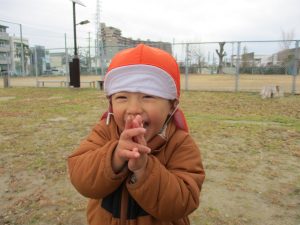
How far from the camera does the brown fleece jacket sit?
43.4 inches

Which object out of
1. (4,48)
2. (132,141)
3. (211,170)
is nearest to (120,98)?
(132,141)

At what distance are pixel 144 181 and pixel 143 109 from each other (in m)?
0.25

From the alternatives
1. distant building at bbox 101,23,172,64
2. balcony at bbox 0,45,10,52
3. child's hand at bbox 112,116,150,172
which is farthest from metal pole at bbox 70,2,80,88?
balcony at bbox 0,45,10,52

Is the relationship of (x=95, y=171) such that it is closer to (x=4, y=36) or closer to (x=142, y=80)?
(x=142, y=80)

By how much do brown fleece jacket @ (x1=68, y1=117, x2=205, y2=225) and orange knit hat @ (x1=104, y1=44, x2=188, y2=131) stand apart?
176 mm

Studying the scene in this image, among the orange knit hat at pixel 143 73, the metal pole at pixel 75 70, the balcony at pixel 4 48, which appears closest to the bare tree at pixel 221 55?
the metal pole at pixel 75 70

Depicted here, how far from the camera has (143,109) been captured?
114 centimetres

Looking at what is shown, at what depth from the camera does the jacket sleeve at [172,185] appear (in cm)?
108

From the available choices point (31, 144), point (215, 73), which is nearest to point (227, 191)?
point (31, 144)

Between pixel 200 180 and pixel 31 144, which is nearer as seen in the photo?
pixel 200 180

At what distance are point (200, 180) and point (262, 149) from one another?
3.94m

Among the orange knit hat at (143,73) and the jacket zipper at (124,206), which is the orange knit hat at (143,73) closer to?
the orange knit hat at (143,73)

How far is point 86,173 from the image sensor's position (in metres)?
1.18

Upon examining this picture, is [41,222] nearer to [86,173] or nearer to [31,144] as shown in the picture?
[86,173]
